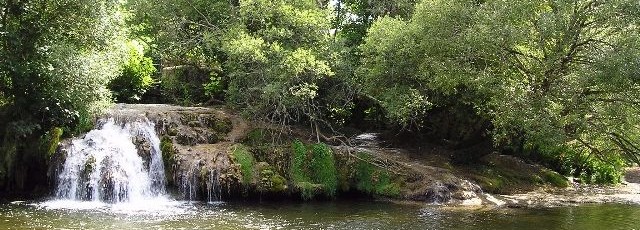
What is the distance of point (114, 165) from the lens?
61.4 feet

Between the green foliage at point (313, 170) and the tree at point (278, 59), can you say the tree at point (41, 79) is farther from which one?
the green foliage at point (313, 170)

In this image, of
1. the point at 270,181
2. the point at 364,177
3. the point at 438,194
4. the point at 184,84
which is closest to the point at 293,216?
the point at 270,181

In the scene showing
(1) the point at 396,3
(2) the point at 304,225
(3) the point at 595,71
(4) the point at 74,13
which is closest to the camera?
(2) the point at 304,225

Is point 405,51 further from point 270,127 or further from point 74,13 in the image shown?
point 74,13

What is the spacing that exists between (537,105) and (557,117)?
722 millimetres

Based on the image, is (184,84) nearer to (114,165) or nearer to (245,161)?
(114,165)

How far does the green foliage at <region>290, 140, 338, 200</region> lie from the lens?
64.2 ft

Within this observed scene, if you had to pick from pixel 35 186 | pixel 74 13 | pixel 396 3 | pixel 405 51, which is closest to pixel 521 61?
pixel 405 51

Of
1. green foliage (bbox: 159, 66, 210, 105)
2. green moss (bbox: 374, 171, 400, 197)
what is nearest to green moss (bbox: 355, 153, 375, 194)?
green moss (bbox: 374, 171, 400, 197)

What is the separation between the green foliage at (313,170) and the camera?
64.2 ft

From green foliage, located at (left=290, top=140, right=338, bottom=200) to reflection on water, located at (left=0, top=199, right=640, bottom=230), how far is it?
2.44 feet

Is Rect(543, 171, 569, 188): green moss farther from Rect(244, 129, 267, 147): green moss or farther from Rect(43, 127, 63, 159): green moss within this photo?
Rect(43, 127, 63, 159): green moss

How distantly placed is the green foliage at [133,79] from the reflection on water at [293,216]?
12.1 meters

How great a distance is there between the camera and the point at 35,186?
61.7ft
